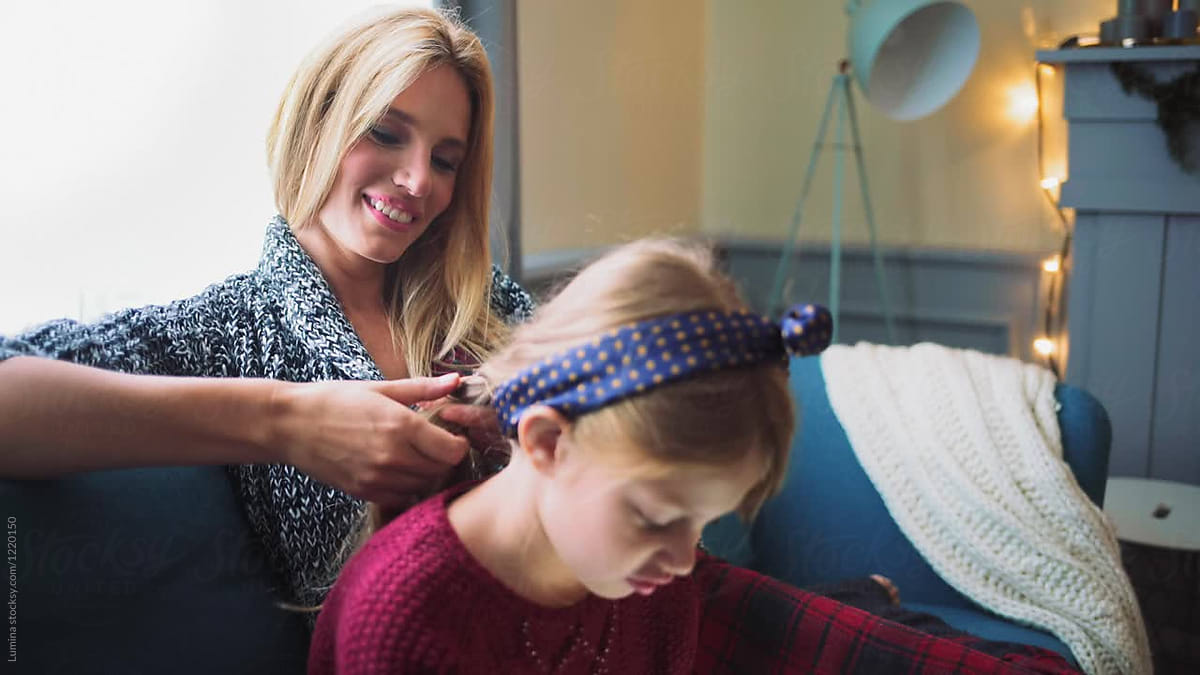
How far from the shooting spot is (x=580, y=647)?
1042 mm

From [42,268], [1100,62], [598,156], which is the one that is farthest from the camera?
[598,156]

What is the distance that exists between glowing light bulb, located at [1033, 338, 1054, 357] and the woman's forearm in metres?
2.66

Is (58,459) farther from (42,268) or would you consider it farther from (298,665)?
(42,268)

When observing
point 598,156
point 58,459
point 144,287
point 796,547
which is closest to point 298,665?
point 58,459

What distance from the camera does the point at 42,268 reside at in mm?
1553

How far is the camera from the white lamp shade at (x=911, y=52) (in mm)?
2732

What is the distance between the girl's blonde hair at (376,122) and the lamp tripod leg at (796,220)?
1926 millimetres

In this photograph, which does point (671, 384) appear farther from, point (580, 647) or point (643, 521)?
point (580, 647)

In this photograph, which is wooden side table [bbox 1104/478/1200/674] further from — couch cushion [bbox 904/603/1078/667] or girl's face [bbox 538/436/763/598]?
girl's face [bbox 538/436/763/598]

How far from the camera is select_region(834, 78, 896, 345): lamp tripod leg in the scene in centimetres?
321

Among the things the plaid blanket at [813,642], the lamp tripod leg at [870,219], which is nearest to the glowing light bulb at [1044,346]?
the lamp tripod leg at [870,219]

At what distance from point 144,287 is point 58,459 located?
2.53 ft

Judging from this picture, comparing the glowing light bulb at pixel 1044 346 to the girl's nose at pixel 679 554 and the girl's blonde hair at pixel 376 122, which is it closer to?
the girl's blonde hair at pixel 376 122

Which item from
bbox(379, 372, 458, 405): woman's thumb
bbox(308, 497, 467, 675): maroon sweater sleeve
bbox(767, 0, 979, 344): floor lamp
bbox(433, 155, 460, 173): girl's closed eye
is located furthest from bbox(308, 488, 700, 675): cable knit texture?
bbox(767, 0, 979, 344): floor lamp
